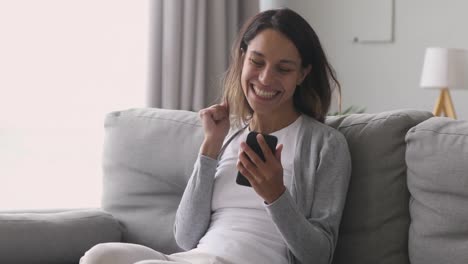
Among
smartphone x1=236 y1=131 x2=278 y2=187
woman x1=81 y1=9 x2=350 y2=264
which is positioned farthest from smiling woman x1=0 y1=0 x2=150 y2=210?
smartphone x1=236 y1=131 x2=278 y2=187

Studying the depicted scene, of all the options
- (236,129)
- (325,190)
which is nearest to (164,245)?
(236,129)

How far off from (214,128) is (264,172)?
0.37m

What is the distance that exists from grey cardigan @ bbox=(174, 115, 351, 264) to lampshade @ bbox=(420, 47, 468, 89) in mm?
2045

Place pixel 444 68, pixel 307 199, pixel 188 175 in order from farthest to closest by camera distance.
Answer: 1. pixel 444 68
2. pixel 188 175
3. pixel 307 199

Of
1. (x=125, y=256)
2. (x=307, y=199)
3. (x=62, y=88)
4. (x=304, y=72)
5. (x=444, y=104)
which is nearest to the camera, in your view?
(x=125, y=256)

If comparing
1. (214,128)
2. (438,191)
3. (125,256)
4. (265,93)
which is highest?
(265,93)

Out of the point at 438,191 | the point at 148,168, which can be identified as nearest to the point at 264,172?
the point at 438,191

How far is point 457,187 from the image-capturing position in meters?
1.69

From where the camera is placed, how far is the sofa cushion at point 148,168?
225 centimetres

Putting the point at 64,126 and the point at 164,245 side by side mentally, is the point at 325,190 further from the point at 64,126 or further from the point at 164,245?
the point at 64,126

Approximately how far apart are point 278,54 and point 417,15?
2.53 m

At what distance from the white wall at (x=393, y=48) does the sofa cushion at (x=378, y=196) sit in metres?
2.09

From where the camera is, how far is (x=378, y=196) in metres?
1.85

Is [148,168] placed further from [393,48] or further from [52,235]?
[393,48]
